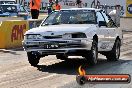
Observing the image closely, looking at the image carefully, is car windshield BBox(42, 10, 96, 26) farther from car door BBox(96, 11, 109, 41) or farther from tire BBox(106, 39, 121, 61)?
tire BBox(106, 39, 121, 61)

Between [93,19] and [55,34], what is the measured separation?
6.01ft

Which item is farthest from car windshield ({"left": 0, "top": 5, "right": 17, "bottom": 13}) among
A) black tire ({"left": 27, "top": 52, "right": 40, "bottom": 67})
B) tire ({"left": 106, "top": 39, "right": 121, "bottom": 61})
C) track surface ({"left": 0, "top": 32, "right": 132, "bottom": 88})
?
black tire ({"left": 27, "top": 52, "right": 40, "bottom": 67})

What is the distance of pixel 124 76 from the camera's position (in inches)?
145

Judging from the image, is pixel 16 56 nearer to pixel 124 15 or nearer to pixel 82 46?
pixel 82 46

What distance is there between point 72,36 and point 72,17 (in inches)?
61.0

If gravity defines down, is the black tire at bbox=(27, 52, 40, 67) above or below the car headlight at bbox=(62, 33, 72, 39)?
below

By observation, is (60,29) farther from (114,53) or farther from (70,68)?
(114,53)

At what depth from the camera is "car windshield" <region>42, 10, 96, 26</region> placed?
39.3 ft

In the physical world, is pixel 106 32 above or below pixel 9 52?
above

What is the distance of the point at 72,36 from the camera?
→ 1068cm

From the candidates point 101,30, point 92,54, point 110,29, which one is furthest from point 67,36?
point 110,29

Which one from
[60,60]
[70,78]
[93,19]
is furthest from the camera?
[60,60]

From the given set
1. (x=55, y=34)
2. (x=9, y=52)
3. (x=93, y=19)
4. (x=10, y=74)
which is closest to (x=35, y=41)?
(x=55, y=34)

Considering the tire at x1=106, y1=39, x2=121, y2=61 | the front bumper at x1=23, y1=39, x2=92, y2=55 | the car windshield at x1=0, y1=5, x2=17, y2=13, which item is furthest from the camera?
the car windshield at x1=0, y1=5, x2=17, y2=13
